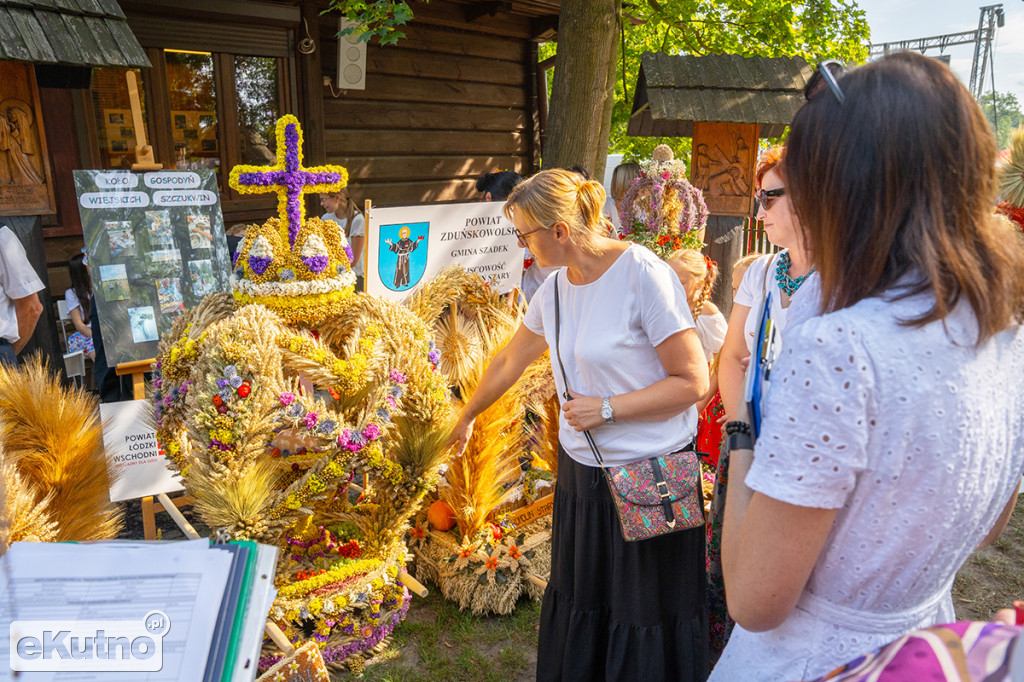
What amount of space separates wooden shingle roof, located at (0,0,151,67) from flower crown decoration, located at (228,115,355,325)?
5.64 feet

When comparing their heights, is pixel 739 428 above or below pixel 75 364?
above

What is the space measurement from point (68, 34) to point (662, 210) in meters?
3.11

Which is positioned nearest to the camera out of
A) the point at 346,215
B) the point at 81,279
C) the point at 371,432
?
the point at 371,432

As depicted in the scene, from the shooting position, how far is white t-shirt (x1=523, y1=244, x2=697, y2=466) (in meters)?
2.04

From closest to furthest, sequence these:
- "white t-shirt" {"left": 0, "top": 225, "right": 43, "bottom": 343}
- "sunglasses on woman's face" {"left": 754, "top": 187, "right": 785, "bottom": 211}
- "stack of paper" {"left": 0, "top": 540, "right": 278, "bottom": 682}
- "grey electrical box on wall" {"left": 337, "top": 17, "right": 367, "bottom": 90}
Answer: "stack of paper" {"left": 0, "top": 540, "right": 278, "bottom": 682}, "sunglasses on woman's face" {"left": 754, "top": 187, "right": 785, "bottom": 211}, "white t-shirt" {"left": 0, "top": 225, "right": 43, "bottom": 343}, "grey electrical box on wall" {"left": 337, "top": 17, "right": 367, "bottom": 90}

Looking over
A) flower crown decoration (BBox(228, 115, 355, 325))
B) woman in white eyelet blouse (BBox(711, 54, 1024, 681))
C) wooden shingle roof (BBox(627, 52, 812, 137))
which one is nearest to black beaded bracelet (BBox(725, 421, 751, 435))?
woman in white eyelet blouse (BBox(711, 54, 1024, 681))

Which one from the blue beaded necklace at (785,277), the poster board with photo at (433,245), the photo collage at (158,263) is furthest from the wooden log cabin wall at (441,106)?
the blue beaded necklace at (785,277)

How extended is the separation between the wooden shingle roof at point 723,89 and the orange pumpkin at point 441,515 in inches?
134

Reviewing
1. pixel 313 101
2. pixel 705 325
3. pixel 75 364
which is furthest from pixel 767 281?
pixel 313 101

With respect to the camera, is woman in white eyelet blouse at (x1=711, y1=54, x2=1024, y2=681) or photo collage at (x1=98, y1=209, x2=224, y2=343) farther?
photo collage at (x1=98, y1=209, x2=224, y2=343)

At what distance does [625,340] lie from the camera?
81.1 inches

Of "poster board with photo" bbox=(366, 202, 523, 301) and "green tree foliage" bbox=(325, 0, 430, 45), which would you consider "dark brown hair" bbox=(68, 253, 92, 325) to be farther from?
"green tree foliage" bbox=(325, 0, 430, 45)

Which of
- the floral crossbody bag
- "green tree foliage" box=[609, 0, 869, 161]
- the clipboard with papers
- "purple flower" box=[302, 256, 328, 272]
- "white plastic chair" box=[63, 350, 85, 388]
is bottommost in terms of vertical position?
"white plastic chair" box=[63, 350, 85, 388]

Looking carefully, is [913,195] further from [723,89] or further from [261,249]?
[723,89]
